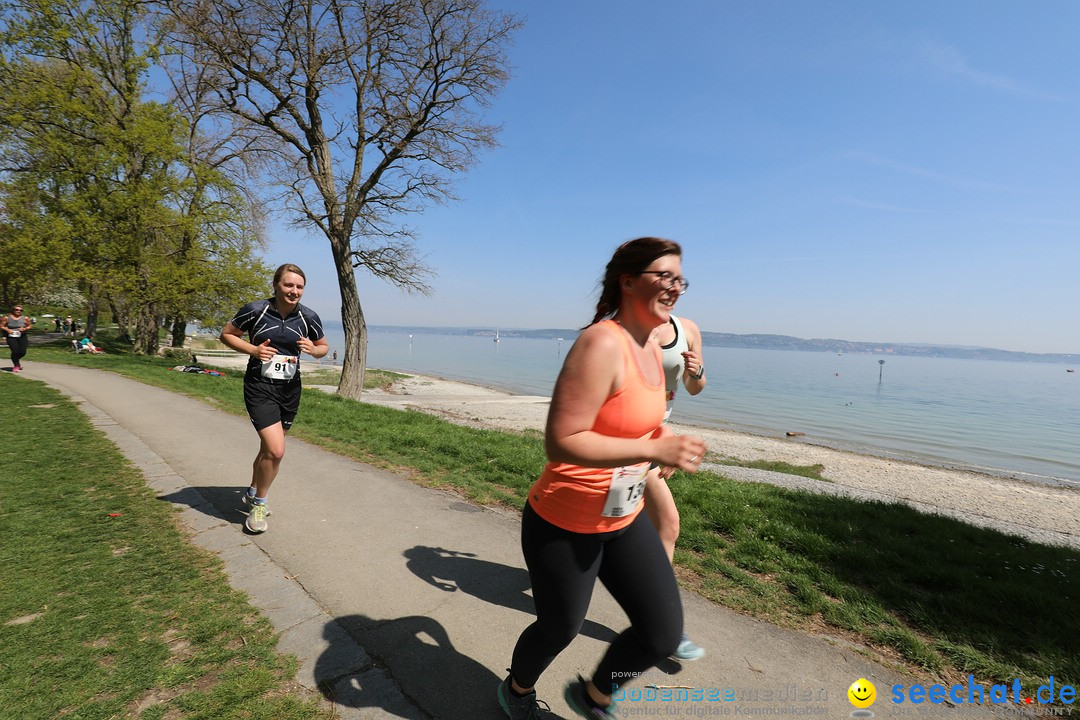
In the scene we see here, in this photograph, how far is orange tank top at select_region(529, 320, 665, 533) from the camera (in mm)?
1694

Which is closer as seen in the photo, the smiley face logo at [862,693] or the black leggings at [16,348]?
the smiley face logo at [862,693]

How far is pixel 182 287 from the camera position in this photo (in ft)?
64.4

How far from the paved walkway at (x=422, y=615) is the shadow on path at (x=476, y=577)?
13 millimetres

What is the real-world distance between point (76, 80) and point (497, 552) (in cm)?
2478

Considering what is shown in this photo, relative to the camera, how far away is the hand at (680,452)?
5.17ft

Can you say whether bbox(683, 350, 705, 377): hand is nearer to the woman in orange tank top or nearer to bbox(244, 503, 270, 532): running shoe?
the woman in orange tank top

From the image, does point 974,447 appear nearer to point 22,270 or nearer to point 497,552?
point 497,552

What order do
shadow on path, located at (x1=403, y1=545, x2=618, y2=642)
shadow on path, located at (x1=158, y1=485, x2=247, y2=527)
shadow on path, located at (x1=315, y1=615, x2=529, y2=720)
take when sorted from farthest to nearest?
shadow on path, located at (x1=158, y1=485, x2=247, y2=527) < shadow on path, located at (x1=403, y1=545, x2=618, y2=642) < shadow on path, located at (x1=315, y1=615, x2=529, y2=720)

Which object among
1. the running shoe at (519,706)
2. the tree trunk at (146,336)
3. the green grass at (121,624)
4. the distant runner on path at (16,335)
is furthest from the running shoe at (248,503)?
the tree trunk at (146,336)

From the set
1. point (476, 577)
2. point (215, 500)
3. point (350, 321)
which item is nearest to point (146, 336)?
point (350, 321)

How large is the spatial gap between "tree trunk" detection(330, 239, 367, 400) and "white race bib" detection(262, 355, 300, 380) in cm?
1106

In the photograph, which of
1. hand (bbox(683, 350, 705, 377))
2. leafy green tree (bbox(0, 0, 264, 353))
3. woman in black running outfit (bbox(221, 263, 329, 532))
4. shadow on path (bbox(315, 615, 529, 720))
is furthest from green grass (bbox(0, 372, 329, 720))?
leafy green tree (bbox(0, 0, 264, 353))

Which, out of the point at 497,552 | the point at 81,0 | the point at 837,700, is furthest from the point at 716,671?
the point at 81,0

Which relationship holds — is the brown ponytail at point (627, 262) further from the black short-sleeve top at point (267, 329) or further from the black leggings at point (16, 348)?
the black leggings at point (16, 348)
